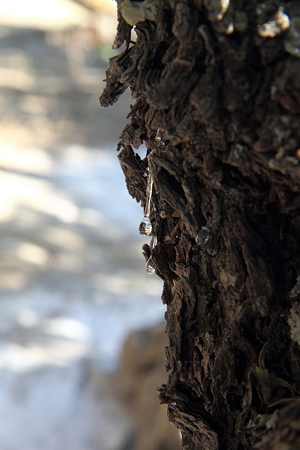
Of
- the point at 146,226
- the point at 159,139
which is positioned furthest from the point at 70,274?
the point at 159,139

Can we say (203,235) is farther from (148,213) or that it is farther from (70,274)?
(70,274)

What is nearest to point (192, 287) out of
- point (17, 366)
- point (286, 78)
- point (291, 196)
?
point (291, 196)

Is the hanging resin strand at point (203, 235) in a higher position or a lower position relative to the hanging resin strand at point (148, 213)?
lower

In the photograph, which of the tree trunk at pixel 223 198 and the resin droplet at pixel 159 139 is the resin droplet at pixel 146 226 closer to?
the tree trunk at pixel 223 198

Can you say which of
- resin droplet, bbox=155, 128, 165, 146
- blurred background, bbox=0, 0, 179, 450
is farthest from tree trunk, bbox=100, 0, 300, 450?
blurred background, bbox=0, 0, 179, 450

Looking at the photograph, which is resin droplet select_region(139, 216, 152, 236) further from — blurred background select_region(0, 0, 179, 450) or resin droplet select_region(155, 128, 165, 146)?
blurred background select_region(0, 0, 179, 450)

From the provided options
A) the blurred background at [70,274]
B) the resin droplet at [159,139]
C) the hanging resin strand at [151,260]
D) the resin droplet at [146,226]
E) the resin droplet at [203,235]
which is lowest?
the resin droplet at [203,235]

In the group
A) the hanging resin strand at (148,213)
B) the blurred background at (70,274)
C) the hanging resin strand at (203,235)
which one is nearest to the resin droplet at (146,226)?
the hanging resin strand at (148,213)

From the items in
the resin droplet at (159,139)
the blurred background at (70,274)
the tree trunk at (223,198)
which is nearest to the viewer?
the tree trunk at (223,198)
